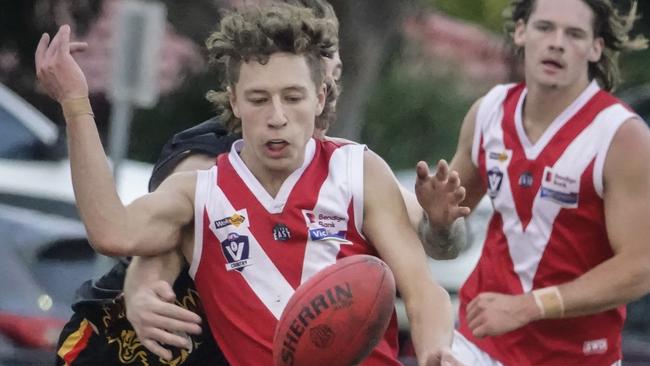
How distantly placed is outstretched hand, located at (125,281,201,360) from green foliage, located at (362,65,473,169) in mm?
13937

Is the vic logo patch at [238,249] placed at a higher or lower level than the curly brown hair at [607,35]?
lower

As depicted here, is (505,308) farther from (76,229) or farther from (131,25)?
(131,25)

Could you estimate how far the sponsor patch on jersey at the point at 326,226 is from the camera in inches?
228

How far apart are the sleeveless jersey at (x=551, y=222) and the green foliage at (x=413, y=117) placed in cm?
1239

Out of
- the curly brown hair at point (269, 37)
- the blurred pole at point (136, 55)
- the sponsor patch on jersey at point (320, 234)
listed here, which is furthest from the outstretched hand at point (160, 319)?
the blurred pole at point (136, 55)

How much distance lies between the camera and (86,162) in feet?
18.3

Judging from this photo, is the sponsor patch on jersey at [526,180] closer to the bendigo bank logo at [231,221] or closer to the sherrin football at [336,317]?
the bendigo bank logo at [231,221]

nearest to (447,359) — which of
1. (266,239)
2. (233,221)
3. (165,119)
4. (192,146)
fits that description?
(266,239)

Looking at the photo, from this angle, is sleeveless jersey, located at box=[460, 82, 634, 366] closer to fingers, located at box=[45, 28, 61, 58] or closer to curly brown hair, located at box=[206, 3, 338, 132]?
curly brown hair, located at box=[206, 3, 338, 132]

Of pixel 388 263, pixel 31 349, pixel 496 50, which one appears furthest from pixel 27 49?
pixel 388 263

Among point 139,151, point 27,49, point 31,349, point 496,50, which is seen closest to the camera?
point 31,349

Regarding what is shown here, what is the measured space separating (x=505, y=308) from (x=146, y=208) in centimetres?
160

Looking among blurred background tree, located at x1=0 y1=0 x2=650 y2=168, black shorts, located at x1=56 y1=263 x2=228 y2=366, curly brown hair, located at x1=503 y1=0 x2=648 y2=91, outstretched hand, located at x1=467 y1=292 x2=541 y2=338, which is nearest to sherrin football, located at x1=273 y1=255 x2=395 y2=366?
black shorts, located at x1=56 y1=263 x2=228 y2=366

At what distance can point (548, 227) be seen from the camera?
23.2ft
